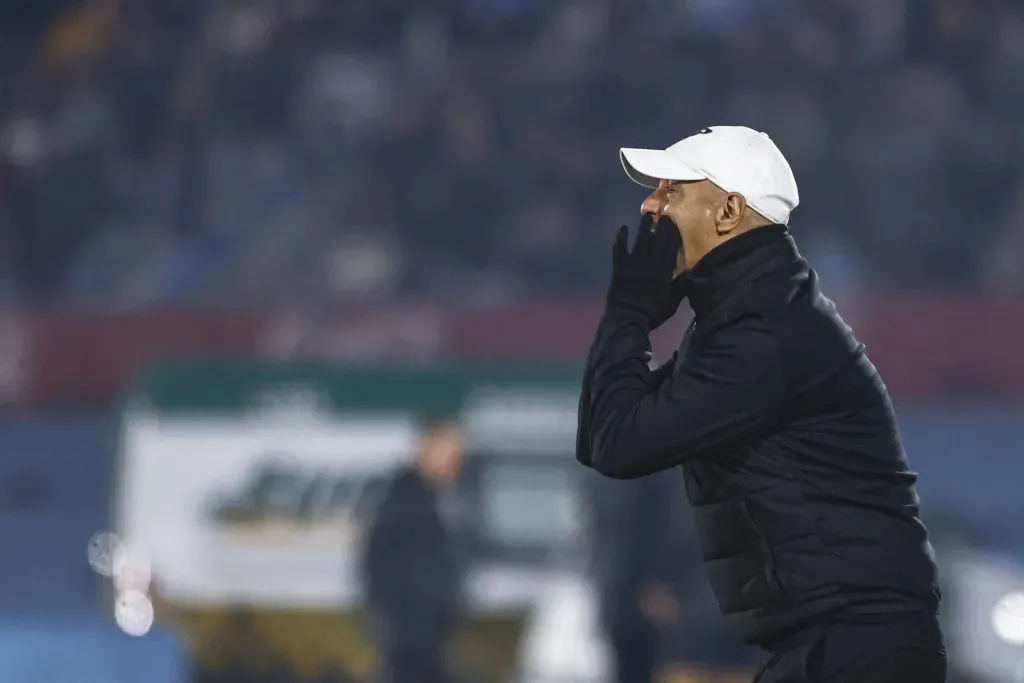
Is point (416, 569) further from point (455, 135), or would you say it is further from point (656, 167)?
point (656, 167)

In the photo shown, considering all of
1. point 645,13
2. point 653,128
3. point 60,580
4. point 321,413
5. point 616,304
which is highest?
point 645,13

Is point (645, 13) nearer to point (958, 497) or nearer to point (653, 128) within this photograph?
point (653, 128)

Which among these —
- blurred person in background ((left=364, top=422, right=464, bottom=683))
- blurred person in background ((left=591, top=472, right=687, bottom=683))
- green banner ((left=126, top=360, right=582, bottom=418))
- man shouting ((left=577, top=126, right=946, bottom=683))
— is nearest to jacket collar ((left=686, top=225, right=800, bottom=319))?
man shouting ((left=577, top=126, right=946, bottom=683))

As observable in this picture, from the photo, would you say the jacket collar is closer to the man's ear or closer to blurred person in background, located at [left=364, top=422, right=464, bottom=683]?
the man's ear

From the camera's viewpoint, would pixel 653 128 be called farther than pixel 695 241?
Yes

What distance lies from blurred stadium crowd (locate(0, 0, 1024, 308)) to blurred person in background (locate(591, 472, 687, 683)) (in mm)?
1916

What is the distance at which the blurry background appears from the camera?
21.3 ft

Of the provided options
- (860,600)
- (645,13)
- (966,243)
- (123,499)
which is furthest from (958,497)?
(860,600)

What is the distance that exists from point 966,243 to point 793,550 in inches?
239

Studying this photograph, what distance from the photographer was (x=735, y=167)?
2270mm

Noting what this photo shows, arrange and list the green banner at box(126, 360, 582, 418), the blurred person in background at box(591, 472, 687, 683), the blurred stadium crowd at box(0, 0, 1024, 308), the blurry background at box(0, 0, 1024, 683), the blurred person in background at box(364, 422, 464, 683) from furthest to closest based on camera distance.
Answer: the blurred stadium crowd at box(0, 0, 1024, 308) → the green banner at box(126, 360, 582, 418) → the blurry background at box(0, 0, 1024, 683) → the blurred person in background at box(364, 422, 464, 683) → the blurred person in background at box(591, 472, 687, 683)

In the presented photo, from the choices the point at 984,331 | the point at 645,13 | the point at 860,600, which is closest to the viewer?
Result: the point at 860,600

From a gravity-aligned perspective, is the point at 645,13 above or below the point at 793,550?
above

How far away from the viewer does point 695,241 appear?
2293 mm
